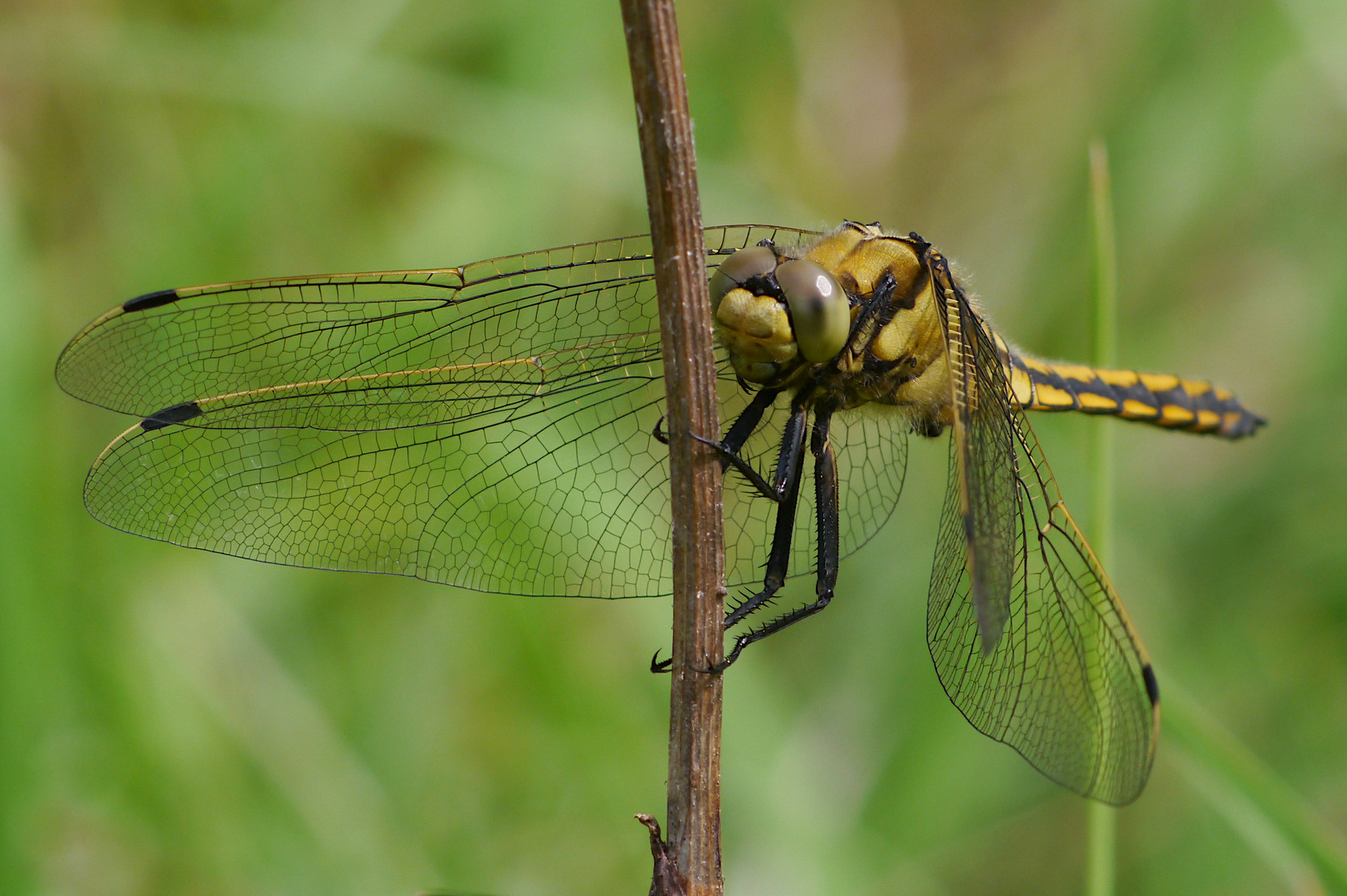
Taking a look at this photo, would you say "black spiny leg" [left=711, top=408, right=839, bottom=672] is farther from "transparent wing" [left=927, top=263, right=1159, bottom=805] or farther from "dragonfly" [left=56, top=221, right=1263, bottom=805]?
"transparent wing" [left=927, top=263, right=1159, bottom=805]

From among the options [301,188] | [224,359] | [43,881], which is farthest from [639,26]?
[301,188]

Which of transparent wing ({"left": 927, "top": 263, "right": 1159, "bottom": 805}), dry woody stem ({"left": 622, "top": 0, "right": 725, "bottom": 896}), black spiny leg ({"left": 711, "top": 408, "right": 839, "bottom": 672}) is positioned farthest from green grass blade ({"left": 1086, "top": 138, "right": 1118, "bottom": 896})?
dry woody stem ({"left": 622, "top": 0, "right": 725, "bottom": 896})

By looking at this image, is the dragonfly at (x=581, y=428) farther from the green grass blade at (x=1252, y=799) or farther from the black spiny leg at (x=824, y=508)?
the green grass blade at (x=1252, y=799)

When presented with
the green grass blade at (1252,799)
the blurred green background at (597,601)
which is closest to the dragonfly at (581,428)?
the green grass blade at (1252,799)

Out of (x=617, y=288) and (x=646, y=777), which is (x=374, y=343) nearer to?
(x=617, y=288)

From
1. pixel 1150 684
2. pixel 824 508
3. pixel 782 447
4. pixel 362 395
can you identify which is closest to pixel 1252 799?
pixel 1150 684

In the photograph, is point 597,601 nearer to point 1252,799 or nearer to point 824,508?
point 824,508

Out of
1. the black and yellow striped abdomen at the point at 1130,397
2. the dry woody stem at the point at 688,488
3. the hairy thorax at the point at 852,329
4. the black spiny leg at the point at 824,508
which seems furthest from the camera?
the black and yellow striped abdomen at the point at 1130,397

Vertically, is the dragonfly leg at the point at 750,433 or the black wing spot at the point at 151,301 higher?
the black wing spot at the point at 151,301
